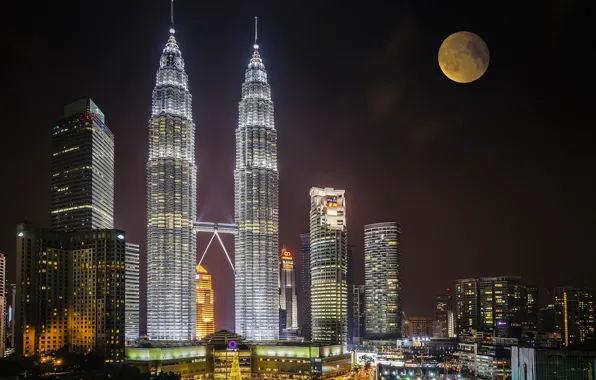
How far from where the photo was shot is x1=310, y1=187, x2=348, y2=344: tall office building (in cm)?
5344

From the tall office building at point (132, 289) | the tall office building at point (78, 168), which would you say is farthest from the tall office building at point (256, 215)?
the tall office building at point (78, 168)

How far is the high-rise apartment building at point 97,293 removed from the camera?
121 ft

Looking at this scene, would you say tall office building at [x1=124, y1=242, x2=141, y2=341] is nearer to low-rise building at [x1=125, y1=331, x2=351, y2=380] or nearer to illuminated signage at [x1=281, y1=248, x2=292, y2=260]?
low-rise building at [x1=125, y1=331, x2=351, y2=380]

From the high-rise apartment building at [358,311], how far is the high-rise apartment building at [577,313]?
73.1 ft

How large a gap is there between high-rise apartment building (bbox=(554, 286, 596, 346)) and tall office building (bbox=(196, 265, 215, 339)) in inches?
1271

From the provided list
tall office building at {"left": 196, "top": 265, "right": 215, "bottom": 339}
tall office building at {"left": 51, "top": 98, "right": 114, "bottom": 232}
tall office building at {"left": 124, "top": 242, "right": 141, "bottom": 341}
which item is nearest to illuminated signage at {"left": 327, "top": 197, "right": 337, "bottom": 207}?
tall office building at {"left": 124, "top": 242, "right": 141, "bottom": 341}

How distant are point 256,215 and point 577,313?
92.1ft

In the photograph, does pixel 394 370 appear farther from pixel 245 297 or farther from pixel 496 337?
pixel 496 337

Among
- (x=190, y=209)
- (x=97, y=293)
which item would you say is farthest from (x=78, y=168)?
(x=97, y=293)

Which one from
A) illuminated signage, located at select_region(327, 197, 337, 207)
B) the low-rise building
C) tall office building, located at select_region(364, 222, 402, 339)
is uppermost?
illuminated signage, located at select_region(327, 197, 337, 207)

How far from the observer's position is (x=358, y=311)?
7756 cm

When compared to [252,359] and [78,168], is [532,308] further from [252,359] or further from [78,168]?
[78,168]

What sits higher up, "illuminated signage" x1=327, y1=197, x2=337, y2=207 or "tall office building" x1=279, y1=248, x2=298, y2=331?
"illuminated signage" x1=327, y1=197, x2=337, y2=207

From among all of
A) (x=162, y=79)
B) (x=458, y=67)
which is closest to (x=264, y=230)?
(x=162, y=79)
